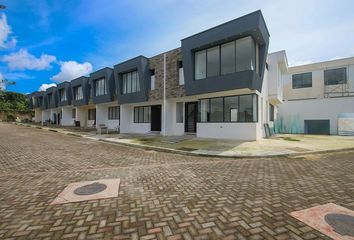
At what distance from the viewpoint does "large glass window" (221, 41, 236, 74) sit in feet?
46.2

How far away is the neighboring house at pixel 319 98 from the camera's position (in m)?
23.0

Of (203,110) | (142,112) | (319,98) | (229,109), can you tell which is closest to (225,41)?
(229,109)

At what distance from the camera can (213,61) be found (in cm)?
1511

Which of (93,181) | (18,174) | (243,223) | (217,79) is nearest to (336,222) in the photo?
(243,223)

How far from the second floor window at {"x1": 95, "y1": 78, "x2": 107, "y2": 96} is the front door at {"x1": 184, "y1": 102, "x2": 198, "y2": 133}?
1235cm

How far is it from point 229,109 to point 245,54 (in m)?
3.97

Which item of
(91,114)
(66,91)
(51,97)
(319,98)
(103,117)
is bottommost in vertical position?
(103,117)

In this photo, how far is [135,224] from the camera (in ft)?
10.8

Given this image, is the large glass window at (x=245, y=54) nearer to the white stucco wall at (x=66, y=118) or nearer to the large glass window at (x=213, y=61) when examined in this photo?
the large glass window at (x=213, y=61)

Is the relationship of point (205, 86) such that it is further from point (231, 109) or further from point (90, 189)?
point (90, 189)

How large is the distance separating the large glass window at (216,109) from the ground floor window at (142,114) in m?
8.50

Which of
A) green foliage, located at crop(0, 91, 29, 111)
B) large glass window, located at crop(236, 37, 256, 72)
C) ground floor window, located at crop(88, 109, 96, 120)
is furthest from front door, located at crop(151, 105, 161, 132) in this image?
green foliage, located at crop(0, 91, 29, 111)

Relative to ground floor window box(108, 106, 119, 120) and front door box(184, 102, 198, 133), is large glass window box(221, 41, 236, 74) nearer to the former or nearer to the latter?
front door box(184, 102, 198, 133)

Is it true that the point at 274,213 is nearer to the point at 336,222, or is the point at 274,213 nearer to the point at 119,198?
the point at 336,222
